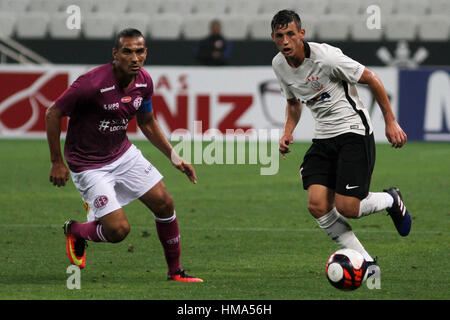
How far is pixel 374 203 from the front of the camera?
6.67m

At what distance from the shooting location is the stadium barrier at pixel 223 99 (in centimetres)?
1723

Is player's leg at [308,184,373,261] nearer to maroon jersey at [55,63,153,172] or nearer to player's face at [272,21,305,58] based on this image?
player's face at [272,21,305,58]

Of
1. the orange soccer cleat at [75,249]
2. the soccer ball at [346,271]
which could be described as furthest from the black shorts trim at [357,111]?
the orange soccer cleat at [75,249]

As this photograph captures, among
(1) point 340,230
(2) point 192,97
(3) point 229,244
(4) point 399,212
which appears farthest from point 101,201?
(2) point 192,97

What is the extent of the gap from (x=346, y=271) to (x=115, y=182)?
1798mm

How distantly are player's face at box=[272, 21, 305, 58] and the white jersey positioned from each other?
164 millimetres

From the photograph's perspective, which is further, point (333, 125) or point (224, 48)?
point (224, 48)

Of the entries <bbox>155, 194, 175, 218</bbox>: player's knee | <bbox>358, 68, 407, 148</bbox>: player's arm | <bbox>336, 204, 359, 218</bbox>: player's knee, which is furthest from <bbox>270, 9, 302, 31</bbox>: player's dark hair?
<bbox>155, 194, 175, 218</bbox>: player's knee

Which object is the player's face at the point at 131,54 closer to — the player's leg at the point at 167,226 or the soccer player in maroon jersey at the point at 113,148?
the soccer player in maroon jersey at the point at 113,148

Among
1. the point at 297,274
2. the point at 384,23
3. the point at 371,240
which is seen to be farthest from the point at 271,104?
the point at 297,274

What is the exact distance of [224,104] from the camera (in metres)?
17.5

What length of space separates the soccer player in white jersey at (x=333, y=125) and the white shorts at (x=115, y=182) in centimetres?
106

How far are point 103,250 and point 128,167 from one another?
1542mm

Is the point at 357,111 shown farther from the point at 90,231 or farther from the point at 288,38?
the point at 90,231
